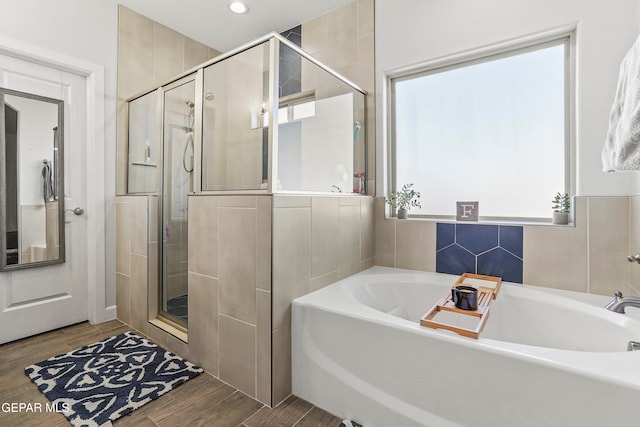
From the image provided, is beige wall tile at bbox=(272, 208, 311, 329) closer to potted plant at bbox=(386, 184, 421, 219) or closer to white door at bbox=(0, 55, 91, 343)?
potted plant at bbox=(386, 184, 421, 219)

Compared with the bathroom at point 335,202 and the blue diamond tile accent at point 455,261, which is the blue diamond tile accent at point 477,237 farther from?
the bathroom at point 335,202

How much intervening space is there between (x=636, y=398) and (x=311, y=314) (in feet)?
3.64

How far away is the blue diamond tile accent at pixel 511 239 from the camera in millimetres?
1836

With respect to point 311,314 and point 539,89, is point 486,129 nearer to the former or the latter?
point 539,89

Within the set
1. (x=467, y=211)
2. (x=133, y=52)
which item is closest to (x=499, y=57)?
(x=467, y=211)

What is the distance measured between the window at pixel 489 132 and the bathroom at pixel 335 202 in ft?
0.44

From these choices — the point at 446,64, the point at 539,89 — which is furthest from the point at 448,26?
the point at 539,89

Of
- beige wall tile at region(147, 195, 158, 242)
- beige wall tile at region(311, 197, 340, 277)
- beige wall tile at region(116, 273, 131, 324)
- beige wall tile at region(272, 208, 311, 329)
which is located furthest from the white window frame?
beige wall tile at region(116, 273, 131, 324)

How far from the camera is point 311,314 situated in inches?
58.2

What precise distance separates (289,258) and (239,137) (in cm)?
71

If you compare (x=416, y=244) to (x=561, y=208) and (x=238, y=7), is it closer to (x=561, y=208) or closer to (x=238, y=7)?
(x=561, y=208)

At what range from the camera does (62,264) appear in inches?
91.0

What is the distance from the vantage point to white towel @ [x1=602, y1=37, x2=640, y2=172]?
0.91 meters

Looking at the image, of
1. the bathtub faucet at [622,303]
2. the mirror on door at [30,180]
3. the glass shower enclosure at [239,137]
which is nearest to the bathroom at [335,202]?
the glass shower enclosure at [239,137]
